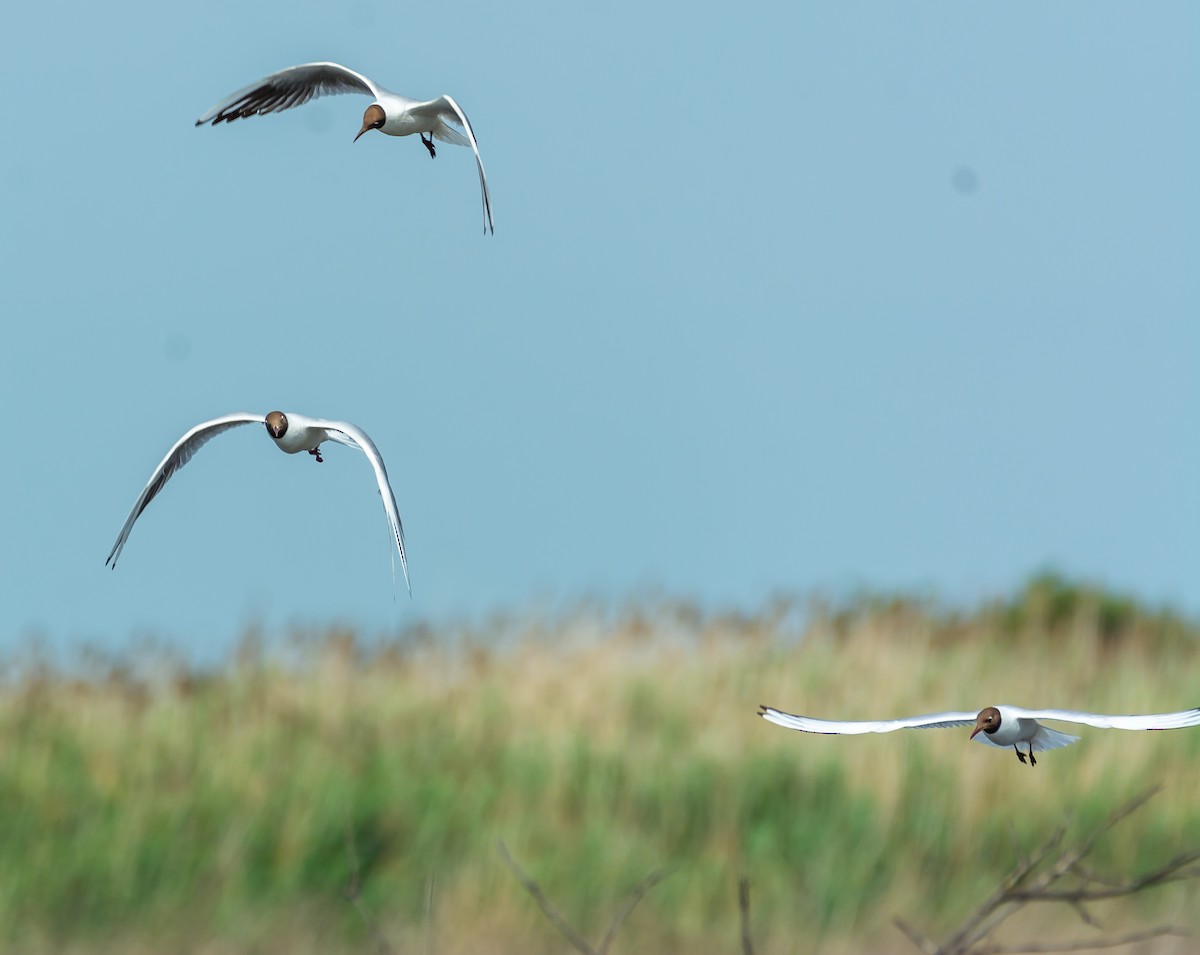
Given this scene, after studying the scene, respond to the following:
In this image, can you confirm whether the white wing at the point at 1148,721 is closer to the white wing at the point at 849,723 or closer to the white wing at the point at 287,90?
the white wing at the point at 849,723

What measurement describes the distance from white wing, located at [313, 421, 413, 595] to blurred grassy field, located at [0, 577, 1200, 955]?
14.6 ft

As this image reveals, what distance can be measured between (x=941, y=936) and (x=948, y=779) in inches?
50.7

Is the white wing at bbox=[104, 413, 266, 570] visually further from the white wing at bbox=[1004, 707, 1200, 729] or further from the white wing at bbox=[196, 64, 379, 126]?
the white wing at bbox=[1004, 707, 1200, 729]

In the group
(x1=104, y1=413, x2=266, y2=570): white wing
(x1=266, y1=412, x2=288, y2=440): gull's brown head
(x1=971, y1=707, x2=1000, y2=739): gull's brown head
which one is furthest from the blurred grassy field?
(x1=971, y1=707, x2=1000, y2=739): gull's brown head

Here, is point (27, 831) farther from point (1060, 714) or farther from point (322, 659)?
point (1060, 714)

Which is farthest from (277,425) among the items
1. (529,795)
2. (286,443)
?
(529,795)

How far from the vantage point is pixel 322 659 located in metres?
10.8

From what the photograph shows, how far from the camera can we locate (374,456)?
255 centimetres

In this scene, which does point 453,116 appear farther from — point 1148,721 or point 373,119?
point 1148,721

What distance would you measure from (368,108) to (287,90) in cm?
59

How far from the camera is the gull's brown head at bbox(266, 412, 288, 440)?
9.18 feet

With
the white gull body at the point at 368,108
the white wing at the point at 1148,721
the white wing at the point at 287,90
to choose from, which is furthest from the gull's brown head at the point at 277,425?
the white wing at the point at 1148,721

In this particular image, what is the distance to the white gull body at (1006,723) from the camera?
165cm

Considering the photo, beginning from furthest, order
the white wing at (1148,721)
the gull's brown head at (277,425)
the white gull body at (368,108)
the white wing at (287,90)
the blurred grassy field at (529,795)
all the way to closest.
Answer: the blurred grassy field at (529,795), the white wing at (287,90), the white gull body at (368,108), the gull's brown head at (277,425), the white wing at (1148,721)
